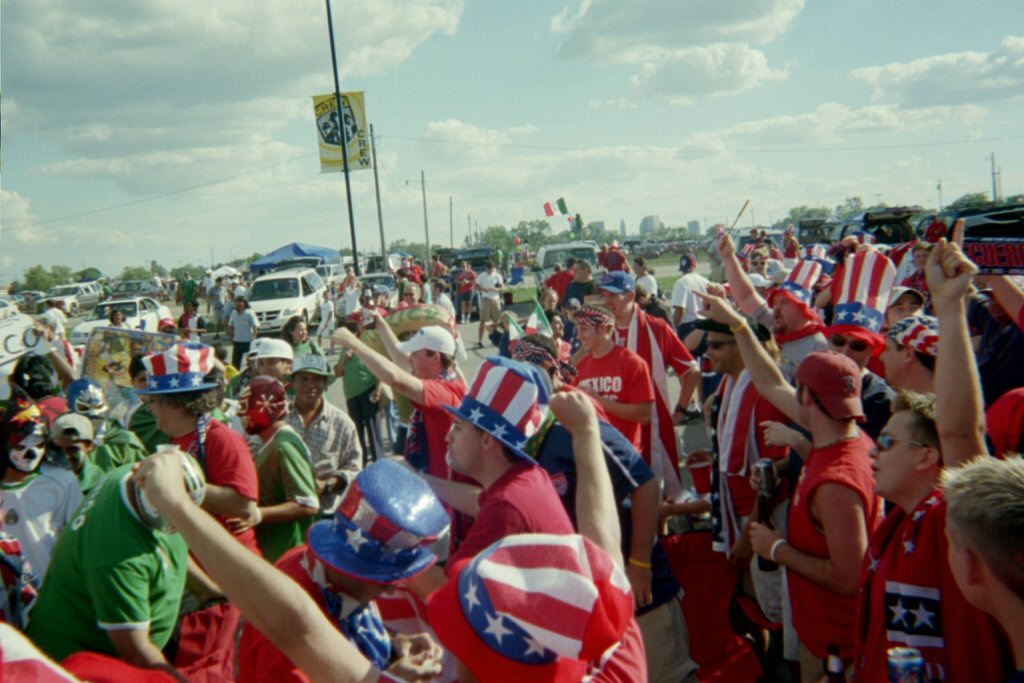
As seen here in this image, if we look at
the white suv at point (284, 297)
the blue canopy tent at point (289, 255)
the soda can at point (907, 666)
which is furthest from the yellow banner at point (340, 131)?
the soda can at point (907, 666)

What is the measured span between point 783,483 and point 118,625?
271 cm

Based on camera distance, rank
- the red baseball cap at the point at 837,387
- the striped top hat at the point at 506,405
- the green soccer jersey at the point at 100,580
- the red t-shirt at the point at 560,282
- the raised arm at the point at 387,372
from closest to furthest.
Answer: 1. the green soccer jersey at the point at 100,580
2. the striped top hat at the point at 506,405
3. the red baseball cap at the point at 837,387
4. the raised arm at the point at 387,372
5. the red t-shirt at the point at 560,282

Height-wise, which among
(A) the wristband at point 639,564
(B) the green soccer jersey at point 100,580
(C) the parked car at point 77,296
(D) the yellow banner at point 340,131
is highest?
(D) the yellow banner at point 340,131

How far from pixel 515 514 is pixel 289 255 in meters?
35.3

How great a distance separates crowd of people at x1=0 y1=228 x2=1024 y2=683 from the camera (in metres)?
1.67

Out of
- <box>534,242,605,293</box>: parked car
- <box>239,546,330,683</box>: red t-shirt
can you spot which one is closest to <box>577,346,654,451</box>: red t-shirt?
<box>239,546,330,683</box>: red t-shirt

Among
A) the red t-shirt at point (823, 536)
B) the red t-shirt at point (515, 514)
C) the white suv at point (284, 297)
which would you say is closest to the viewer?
the red t-shirt at point (515, 514)

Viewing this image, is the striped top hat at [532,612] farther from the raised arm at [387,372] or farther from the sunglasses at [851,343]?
the sunglasses at [851,343]

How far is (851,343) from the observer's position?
4531 mm

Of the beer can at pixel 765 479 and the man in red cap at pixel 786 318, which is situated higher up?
the man in red cap at pixel 786 318

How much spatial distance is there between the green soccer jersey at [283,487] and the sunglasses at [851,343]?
3261mm

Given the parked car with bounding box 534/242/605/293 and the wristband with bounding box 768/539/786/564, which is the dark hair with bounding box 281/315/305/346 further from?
the parked car with bounding box 534/242/605/293

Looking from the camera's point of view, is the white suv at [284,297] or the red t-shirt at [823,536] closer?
the red t-shirt at [823,536]

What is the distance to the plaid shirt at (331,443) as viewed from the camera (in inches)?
182
